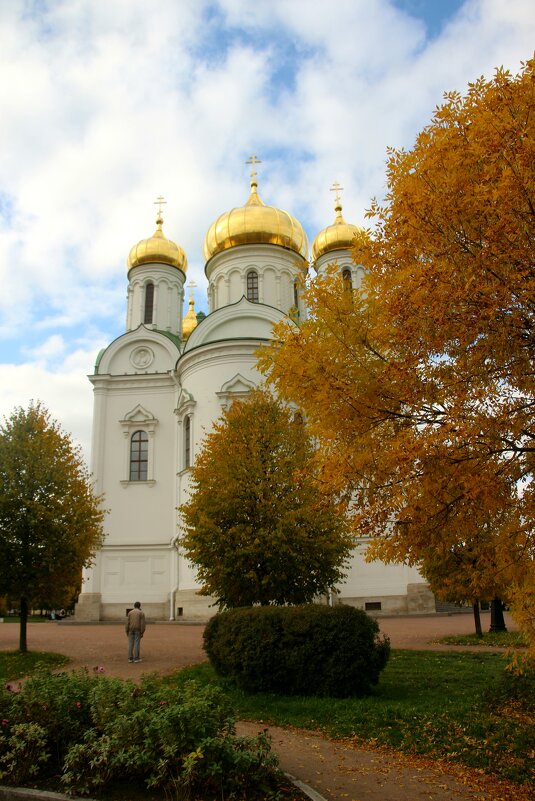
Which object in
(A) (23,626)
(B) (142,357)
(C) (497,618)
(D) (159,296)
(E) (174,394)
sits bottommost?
(C) (497,618)

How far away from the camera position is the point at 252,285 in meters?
32.2

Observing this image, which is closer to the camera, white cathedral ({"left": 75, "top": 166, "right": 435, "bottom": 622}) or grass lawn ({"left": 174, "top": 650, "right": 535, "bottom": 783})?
grass lawn ({"left": 174, "top": 650, "right": 535, "bottom": 783})

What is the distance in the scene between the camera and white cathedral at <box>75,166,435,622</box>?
26719 millimetres

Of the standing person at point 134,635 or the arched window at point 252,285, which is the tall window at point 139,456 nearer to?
the arched window at point 252,285

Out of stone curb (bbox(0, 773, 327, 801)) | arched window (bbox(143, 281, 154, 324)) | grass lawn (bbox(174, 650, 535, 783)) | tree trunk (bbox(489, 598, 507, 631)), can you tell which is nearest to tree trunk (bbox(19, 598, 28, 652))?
grass lawn (bbox(174, 650, 535, 783))

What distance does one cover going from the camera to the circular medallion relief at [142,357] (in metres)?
31.5

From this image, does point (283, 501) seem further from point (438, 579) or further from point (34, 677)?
point (34, 677)

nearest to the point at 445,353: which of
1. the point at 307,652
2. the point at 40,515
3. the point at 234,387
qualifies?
the point at 307,652

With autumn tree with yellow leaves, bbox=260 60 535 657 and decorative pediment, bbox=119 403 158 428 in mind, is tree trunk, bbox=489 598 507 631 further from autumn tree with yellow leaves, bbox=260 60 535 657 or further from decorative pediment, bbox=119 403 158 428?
decorative pediment, bbox=119 403 158 428

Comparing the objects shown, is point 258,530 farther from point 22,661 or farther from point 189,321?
point 189,321

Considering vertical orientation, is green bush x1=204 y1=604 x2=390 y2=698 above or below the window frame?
below

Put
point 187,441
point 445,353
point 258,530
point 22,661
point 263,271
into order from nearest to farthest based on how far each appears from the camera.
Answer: point 445,353 → point 258,530 → point 22,661 → point 187,441 → point 263,271

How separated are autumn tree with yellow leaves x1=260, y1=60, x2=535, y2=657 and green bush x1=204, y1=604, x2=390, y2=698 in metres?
3.24

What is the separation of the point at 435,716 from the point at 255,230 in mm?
26923
